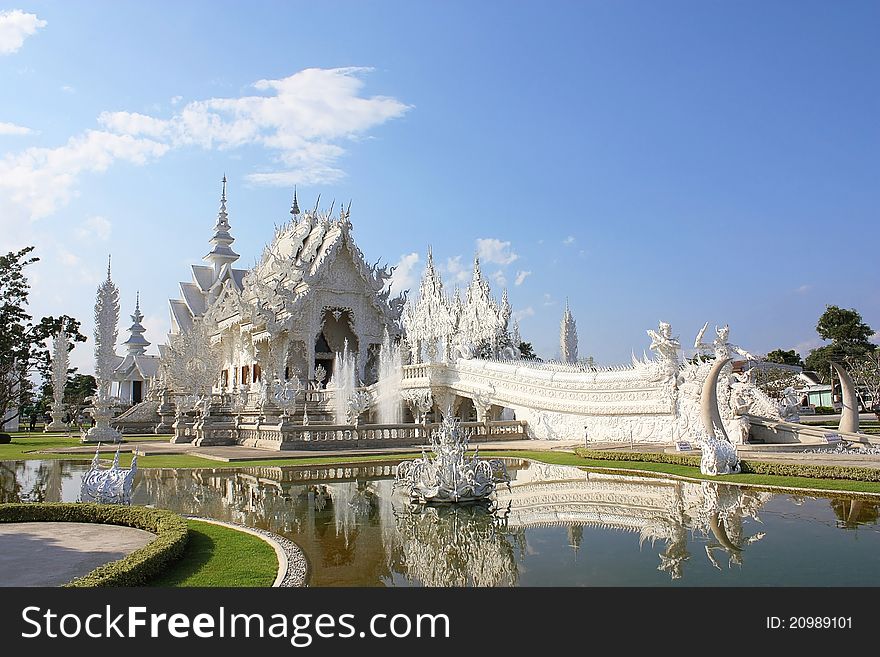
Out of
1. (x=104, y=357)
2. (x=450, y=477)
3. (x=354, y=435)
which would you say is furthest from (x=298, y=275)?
(x=450, y=477)

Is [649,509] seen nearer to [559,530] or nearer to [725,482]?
[559,530]

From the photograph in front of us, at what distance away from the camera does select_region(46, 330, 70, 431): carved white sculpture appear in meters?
41.6

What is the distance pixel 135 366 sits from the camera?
54.2 meters

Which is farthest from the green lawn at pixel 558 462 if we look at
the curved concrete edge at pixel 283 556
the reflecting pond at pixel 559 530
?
the curved concrete edge at pixel 283 556

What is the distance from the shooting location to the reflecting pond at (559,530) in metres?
6.09

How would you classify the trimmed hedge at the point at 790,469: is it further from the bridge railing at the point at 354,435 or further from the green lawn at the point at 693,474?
the bridge railing at the point at 354,435

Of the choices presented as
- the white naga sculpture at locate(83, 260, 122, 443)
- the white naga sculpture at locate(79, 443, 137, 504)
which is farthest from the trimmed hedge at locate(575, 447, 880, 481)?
the white naga sculpture at locate(83, 260, 122, 443)

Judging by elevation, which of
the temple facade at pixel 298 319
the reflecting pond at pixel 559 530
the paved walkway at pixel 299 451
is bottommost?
the reflecting pond at pixel 559 530

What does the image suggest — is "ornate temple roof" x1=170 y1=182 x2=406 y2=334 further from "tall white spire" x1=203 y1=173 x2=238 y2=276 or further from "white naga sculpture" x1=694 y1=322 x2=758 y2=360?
"white naga sculpture" x1=694 y1=322 x2=758 y2=360

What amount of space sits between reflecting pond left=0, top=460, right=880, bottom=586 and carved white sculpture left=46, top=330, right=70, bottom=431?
32.0m

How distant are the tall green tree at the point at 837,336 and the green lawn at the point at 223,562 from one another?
49.1 m

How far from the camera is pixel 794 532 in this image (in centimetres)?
770

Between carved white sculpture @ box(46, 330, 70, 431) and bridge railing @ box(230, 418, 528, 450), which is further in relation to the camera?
carved white sculpture @ box(46, 330, 70, 431)
